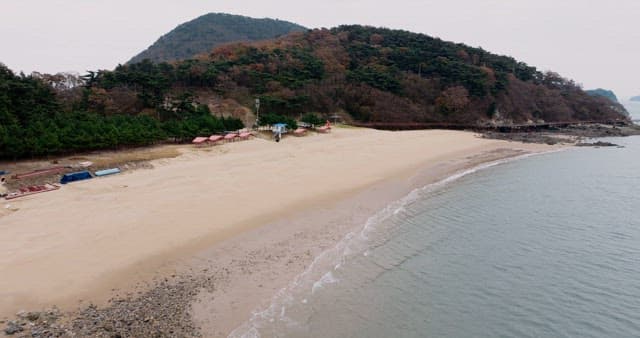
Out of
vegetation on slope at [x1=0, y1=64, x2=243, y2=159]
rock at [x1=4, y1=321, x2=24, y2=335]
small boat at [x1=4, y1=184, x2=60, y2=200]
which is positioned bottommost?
rock at [x1=4, y1=321, x2=24, y2=335]

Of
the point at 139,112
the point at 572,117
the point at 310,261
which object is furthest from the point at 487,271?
the point at 572,117

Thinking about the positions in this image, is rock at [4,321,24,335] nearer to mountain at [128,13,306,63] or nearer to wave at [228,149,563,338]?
wave at [228,149,563,338]

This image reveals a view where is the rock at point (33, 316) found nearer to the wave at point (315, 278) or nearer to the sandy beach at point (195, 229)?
the sandy beach at point (195, 229)

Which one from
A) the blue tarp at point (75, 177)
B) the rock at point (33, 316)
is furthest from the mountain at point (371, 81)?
the rock at point (33, 316)

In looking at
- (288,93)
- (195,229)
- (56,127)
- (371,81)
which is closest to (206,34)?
(371,81)

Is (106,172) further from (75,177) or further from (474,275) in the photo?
(474,275)

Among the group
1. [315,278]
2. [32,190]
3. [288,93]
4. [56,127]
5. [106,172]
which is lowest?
[315,278]

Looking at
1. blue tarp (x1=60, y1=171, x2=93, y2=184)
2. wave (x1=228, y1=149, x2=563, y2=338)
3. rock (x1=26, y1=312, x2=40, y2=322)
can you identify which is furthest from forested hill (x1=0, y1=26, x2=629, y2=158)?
wave (x1=228, y1=149, x2=563, y2=338)
